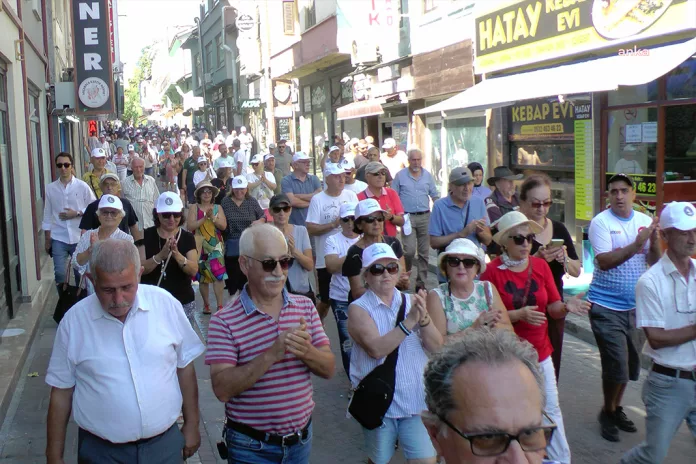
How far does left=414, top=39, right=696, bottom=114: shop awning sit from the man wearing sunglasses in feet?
26.1

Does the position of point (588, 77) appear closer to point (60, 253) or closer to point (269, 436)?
point (60, 253)

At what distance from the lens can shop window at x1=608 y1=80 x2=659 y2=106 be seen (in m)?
11.2

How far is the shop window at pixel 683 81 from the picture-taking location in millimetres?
10344

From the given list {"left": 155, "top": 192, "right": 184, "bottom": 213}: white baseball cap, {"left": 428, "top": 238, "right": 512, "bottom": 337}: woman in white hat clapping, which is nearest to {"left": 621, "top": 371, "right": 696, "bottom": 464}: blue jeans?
{"left": 428, "top": 238, "right": 512, "bottom": 337}: woman in white hat clapping

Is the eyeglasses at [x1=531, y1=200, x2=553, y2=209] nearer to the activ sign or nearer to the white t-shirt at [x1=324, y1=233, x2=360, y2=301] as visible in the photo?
the white t-shirt at [x1=324, y1=233, x2=360, y2=301]

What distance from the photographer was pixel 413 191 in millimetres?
11055

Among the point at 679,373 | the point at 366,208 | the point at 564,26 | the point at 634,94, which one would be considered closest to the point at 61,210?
the point at 366,208

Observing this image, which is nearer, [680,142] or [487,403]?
[487,403]

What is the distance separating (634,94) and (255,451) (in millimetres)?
9734

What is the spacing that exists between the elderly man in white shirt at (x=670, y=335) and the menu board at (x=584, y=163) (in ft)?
27.8

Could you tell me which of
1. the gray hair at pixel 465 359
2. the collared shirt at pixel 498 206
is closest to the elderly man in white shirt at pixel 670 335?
the gray hair at pixel 465 359

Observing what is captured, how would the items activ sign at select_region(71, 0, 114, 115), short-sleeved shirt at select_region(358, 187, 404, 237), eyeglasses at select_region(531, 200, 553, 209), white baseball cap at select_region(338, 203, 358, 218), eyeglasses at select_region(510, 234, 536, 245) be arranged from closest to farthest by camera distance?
eyeglasses at select_region(510, 234, 536, 245), eyeglasses at select_region(531, 200, 553, 209), white baseball cap at select_region(338, 203, 358, 218), short-sleeved shirt at select_region(358, 187, 404, 237), activ sign at select_region(71, 0, 114, 115)

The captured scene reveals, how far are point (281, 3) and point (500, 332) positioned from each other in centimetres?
3180

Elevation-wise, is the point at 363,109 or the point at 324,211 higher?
the point at 363,109
